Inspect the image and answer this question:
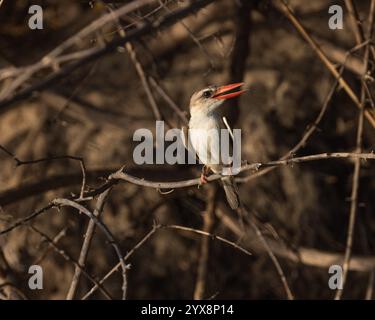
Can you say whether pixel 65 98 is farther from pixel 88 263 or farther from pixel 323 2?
pixel 323 2

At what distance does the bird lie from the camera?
3719 mm

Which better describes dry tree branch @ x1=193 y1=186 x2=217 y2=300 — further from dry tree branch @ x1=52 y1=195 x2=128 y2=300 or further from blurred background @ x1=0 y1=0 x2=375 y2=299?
dry tree branch @ x1=52 y1=195 x2=128 y2=300

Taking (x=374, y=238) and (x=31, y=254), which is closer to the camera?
(x=31, y=254)

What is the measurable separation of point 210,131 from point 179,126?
100 centimetres

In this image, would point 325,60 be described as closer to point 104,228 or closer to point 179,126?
point 179,126

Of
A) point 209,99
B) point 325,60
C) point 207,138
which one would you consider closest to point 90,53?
point 207,138

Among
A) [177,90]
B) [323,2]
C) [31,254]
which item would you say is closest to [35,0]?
[177,90]

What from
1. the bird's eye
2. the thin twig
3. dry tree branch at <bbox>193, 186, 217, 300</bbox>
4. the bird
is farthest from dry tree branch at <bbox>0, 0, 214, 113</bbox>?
dry tree branch at <bbox>193, 186, 217, 300</bbox>

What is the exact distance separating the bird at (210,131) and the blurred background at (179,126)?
0.71 meters

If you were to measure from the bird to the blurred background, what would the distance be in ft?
2.34

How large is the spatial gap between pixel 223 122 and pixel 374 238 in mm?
1912

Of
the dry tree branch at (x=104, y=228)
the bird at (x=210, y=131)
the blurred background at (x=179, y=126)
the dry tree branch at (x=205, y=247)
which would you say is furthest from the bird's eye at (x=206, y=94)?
the dry tree branch at (x=104, y=228)

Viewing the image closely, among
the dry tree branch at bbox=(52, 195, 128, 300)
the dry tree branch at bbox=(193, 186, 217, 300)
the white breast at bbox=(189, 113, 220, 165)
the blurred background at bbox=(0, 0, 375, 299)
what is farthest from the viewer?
the blurred background at bbox=(0, 0, 375, 299)
